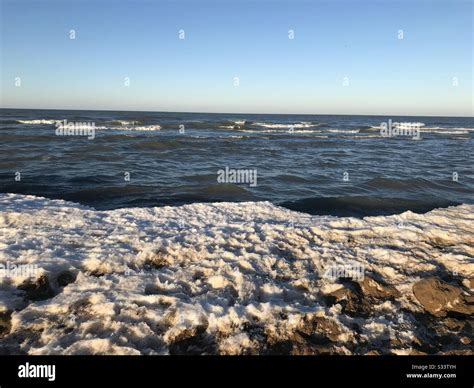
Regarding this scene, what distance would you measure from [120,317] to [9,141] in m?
24.5

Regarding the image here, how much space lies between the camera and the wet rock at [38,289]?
4.51 meters

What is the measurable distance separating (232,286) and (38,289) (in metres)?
2.60

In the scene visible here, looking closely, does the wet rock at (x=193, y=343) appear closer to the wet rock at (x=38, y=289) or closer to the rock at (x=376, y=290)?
the wet rock at (x=38, y=289)

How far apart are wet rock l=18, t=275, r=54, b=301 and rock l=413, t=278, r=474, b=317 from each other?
4935mm

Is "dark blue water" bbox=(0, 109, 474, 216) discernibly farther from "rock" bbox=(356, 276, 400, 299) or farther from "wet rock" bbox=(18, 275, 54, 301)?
"wet rock" bbox=(18, 275, 54, 301)

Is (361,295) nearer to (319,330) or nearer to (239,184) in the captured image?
(319,330)

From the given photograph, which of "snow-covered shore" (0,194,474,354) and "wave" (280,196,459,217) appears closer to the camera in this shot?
"snow-covered shore" (0,194,474,354)

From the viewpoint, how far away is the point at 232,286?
4898 mm

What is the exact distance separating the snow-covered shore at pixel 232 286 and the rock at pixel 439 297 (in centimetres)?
2

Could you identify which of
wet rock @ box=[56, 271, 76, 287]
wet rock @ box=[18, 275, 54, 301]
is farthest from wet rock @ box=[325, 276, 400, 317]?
wet rock @ box=[18, 275, 54, 301]

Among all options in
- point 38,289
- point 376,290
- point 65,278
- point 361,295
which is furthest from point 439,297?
point 38,289

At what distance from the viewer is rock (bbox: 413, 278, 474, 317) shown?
448 cm

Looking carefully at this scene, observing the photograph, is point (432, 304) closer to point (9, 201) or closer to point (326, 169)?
point (9, 201)
